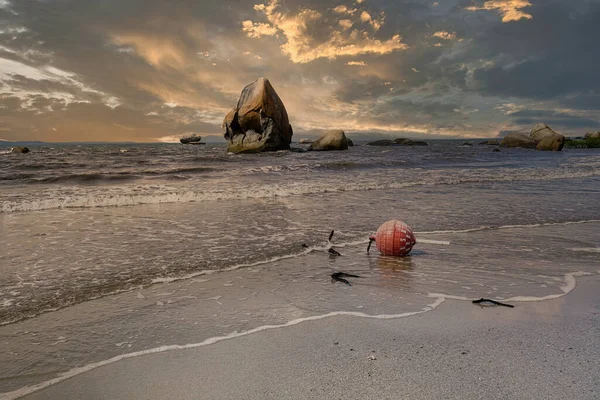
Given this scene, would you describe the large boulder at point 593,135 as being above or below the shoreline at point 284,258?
above

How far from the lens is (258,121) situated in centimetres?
3125

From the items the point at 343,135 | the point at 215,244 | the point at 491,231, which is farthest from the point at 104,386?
the point at 343,135

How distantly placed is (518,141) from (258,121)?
3384 cm

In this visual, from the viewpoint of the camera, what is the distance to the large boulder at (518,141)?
46.0 m

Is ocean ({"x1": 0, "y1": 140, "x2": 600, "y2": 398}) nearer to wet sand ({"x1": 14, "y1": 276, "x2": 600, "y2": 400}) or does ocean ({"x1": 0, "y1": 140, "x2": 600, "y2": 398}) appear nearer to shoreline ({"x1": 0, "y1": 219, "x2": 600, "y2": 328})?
shoreline ({"x1": 0, "y1": 219, "x2": 600, "y2": 328})

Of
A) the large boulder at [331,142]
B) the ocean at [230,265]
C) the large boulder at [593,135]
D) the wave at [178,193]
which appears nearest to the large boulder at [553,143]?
the large boulder at [593,135]

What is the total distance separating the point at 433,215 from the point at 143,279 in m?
5.67

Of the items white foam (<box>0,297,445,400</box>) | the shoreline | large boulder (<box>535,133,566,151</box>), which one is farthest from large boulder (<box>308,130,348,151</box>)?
white foam (<box>0,297,445,400</box>)

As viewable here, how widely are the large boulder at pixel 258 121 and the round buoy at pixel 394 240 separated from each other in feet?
88.2

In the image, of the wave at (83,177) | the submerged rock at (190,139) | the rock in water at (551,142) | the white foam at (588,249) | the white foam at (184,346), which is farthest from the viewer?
the submerged rock at (190,139)

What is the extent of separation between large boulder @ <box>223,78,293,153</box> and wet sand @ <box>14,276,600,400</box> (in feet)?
95.0

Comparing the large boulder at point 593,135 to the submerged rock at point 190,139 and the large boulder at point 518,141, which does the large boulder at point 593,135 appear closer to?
the large boulder at point 518,141

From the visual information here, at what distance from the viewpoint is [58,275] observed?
4199 mm

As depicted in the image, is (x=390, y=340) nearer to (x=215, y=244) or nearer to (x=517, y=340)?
(x=517, y=340)
